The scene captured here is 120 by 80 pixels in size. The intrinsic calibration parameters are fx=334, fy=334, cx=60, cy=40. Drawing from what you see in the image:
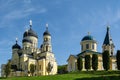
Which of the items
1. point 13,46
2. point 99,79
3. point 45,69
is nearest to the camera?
point 99,79

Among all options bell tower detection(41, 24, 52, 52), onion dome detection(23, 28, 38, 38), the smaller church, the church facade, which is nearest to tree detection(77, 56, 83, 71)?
→ the smaller church

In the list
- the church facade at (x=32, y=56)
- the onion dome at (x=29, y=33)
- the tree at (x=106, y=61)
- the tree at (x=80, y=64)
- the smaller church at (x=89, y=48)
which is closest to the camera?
the tree at (x=106, y=61)

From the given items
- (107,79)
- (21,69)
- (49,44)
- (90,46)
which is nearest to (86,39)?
(90,46)

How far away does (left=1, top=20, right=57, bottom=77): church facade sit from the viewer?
8769 centimetres

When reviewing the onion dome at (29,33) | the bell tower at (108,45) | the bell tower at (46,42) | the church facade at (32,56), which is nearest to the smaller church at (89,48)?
the bell tower at (108,45)

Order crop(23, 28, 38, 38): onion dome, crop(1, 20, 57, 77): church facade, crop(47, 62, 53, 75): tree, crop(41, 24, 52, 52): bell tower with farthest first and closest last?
crop(23, 28, 38, 38): onion dome → crop(41, 24, 52, 52): bell tower → crop(1, 20, 57, 77): church facade → crop(47, 62, 53, 75): tree

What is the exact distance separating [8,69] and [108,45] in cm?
2495

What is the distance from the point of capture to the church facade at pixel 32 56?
3452 inches

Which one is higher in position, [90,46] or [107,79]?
[90,46]

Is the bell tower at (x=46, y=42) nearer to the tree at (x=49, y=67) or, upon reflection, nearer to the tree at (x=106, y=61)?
the tree at (x=49, y=67)

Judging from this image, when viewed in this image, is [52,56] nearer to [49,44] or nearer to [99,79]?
[49,44]

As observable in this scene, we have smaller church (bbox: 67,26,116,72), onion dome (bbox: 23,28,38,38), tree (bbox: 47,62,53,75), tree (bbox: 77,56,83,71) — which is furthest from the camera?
onion dome (bbox: 23,28,38,38)

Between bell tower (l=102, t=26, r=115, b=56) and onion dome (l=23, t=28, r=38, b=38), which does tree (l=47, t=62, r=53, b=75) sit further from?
bell tower (l=102, t=26, r=115, b=56)

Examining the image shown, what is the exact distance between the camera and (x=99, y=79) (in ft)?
182
